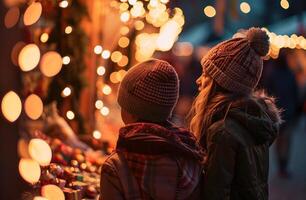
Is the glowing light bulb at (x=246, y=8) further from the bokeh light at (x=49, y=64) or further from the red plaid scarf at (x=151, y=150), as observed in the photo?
the red plaid scarf at (x=151, y=150)

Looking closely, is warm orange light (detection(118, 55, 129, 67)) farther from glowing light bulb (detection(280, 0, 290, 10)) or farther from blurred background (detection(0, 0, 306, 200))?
glowing light bulb (detection(280, 0, 290, 10))

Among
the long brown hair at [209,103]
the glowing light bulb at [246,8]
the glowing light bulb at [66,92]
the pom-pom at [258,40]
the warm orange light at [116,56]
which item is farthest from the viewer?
the warm orange light at [116,56]

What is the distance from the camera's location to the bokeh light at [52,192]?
10.2 feet

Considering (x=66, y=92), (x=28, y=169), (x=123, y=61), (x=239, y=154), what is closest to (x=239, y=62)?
(x=239, y=154)

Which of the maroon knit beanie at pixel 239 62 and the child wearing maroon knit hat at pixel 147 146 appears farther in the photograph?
the maroon knit beanie at pixel 239 62

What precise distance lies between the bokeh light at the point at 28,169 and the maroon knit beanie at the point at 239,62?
121 cm

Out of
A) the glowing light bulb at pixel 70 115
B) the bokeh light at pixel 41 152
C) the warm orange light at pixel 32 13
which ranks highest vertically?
the warm orange light at pixel 32 13

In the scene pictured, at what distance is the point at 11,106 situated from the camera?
2008mm

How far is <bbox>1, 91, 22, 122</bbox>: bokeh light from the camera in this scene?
195 centimetres

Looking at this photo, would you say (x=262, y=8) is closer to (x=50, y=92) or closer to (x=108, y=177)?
(x=50, y=92)

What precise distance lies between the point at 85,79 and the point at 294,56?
12195 millimetres

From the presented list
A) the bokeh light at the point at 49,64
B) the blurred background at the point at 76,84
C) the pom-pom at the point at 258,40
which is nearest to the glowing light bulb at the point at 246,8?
the blurred background at the point at 76,84

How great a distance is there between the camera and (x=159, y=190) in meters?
2.75

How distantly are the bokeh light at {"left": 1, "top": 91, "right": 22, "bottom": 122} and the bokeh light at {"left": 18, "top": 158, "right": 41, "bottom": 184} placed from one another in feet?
0.58
